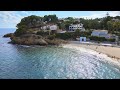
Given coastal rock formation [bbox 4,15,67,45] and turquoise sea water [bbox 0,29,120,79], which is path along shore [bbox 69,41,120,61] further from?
coastal rock formation [bbox 4,15,67,45]

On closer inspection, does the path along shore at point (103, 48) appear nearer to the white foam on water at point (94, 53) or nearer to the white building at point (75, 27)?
the white foam on water at point (94, 53)

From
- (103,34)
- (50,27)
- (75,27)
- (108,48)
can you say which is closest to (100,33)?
(103,34)

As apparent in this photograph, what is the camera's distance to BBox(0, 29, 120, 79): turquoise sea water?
4.28 m

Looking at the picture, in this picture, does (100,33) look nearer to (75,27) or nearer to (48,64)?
(75,27)

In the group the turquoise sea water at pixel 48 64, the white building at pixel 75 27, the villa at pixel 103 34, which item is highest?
the white building at pixel 75 27

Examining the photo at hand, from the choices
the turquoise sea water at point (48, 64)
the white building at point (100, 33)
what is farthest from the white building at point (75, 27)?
the turquoise sea water at point (48, 64)

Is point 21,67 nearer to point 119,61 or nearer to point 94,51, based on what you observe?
point 94,51

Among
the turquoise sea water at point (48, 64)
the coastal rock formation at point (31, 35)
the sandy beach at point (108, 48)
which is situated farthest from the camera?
the sandy beach at point (108, 48)

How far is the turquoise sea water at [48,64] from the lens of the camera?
4277mm

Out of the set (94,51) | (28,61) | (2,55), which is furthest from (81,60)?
(2,55)

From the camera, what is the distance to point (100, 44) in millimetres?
5113
